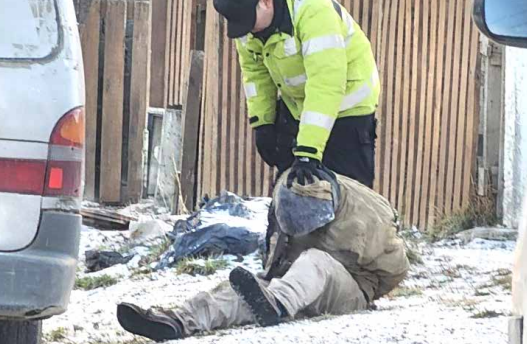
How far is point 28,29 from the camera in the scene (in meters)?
3.77

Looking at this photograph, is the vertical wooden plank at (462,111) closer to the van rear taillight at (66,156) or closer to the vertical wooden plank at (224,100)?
the vertical wooden plank at (224,100)

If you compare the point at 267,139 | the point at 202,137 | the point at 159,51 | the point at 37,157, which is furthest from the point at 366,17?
the point at 37,157

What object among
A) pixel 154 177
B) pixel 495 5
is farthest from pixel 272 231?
pixel 154 177

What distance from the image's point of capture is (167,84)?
14234 mm

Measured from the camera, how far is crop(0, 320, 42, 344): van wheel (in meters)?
4.18

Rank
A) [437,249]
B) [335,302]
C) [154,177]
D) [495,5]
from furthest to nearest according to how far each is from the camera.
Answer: [154,177]
[437,249]
[335,302]
[495,5]

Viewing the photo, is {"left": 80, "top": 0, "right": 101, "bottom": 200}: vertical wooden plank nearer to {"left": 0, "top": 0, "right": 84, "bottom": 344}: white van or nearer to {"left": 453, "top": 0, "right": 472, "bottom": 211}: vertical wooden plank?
{"left": 453, "top": 0, "right": 472, "bottom": 211}: vertical wooden plank

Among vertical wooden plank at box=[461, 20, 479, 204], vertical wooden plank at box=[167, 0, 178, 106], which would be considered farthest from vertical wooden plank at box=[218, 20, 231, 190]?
vertical wooden plank at box=[167, 0, 178, 106]

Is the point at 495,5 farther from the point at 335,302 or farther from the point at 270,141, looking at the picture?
the point at 270,141

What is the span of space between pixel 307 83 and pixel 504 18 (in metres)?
3.07

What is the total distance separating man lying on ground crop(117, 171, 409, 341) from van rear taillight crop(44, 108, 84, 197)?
1201 mm

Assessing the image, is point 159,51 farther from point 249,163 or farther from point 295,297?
point 295,297

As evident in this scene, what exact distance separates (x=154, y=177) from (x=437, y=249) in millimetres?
5372

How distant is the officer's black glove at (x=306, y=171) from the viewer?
5.43 metres
